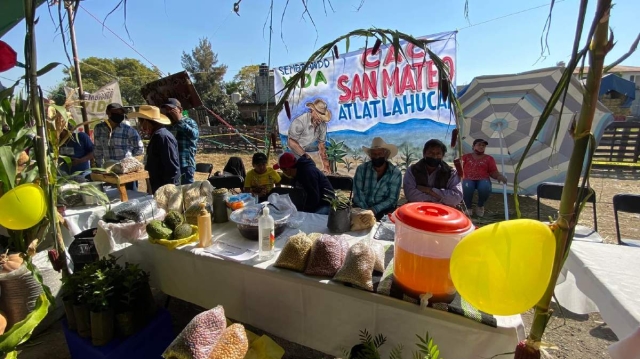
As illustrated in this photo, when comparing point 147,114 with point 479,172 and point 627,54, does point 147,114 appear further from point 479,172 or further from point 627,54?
point 479,172

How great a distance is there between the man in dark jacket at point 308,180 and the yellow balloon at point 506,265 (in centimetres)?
247

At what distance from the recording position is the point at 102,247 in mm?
2064

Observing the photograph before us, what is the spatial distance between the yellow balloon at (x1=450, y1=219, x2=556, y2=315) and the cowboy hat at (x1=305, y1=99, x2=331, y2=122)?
5.02 metres

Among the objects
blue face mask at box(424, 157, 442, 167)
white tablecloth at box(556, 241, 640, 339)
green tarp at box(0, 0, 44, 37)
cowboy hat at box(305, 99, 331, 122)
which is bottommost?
white tablecloth at box(556, 241, 640, 339)

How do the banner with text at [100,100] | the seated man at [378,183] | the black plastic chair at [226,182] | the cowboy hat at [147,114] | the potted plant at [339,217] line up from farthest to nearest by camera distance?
the banner with text at [100,100] < the black plastic chair at [226,182] < the seated man at [378,183] < the cowboy hat at [147,114] < the potted plant at [339,217]

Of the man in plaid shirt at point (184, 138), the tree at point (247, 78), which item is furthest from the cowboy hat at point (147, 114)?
the tree at point (247, 78)

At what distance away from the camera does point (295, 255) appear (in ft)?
5.05

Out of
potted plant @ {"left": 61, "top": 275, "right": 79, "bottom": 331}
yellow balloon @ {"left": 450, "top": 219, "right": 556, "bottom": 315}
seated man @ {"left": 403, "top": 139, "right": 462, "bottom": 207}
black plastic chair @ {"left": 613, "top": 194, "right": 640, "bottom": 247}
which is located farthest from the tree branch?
black plastic chair @ {"left": 613, "top": 194, "right": 640, "bottom": 247}

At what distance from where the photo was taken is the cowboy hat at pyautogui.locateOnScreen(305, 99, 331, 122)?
554 centimetres

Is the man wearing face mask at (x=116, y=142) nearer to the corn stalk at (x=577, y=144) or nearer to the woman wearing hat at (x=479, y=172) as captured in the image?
the corn stalk at (x=577, y=144)

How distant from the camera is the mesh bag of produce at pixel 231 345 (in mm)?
1239

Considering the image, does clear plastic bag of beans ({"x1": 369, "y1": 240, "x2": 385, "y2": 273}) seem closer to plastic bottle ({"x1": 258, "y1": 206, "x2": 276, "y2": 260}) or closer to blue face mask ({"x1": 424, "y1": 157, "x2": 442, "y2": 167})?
plastic bottle ({"x1": 258, "y1": 206, "x2": 276, "y2": 260})

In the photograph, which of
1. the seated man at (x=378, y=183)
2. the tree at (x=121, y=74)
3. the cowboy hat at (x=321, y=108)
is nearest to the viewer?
the seated man at (x=378, y=183)

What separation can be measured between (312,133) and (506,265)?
529 centimetres
